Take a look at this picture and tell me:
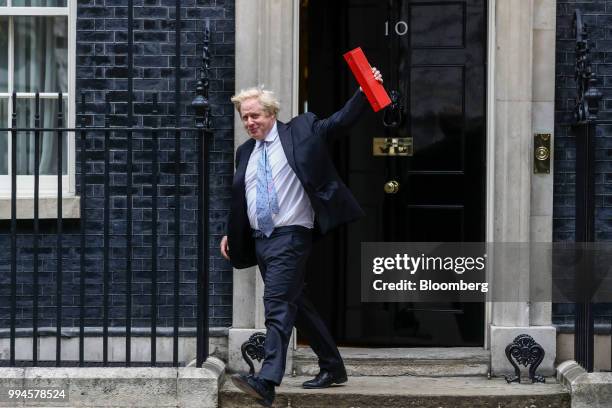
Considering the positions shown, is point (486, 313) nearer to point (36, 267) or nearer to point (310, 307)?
point (310, 307)

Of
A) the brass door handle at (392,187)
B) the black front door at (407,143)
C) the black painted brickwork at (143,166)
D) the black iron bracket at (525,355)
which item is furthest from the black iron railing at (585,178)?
the black painted brickwork at (143,166)

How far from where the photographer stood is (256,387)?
624 centimetres

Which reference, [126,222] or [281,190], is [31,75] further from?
[281,190]

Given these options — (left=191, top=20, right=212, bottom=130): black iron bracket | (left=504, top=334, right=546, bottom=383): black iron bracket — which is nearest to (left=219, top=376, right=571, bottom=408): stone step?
(left=504, top=334, right=546, bottom=383): black iron bracket

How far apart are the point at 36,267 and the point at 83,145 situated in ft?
2.70

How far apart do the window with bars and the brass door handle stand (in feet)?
7.22

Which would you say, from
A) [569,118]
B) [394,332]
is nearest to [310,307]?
[394,332]

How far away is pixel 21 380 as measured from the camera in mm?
6941

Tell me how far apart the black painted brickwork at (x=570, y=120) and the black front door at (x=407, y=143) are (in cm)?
54

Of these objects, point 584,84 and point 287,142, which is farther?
point 584,84

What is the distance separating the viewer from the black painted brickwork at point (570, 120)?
7.69 m

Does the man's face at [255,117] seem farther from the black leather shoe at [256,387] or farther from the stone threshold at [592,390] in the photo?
the stone threshold at [592,390]

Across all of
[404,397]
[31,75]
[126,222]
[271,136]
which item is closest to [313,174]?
[271,136]

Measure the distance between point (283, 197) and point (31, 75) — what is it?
8.15 feet
